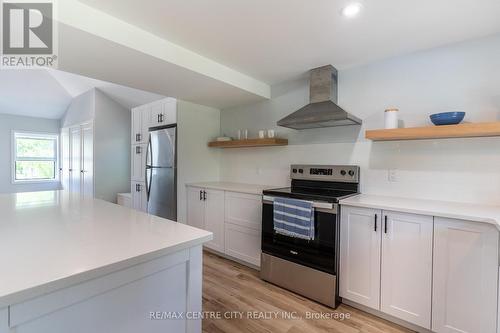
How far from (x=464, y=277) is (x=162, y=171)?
3.41m

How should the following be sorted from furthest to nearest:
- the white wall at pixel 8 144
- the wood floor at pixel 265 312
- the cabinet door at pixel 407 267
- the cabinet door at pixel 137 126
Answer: the white wall at pixel 8 144
the cabinet door at pixel 137 126
the wood floor at pixel 265 312
the cabinet door at pixel 407 267

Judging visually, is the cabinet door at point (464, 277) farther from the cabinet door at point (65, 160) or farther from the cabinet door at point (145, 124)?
the cabinet door at point (65, 160)

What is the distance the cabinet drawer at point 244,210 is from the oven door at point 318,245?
32cm

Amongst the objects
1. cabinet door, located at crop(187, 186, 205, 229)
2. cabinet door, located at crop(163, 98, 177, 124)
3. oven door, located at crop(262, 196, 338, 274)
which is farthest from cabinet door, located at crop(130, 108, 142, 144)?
oven door, located at crop(262, 196, 338, 274)

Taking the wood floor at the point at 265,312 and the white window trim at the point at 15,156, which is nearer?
the wood floor at the point at 265,312

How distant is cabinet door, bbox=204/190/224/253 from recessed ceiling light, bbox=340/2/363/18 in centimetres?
227

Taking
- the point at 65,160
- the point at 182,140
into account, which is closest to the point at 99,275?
the point at 182,140

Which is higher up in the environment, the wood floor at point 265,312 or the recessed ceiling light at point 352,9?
the recessed ceiling light at point 352,9

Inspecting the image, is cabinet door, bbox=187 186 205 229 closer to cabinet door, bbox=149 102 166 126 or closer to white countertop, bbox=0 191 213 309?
cabinet door, bbox=149 102 166 126

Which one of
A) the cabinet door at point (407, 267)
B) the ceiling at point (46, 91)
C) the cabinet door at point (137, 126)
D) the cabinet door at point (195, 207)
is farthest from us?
the ceiling at point (46, 91)

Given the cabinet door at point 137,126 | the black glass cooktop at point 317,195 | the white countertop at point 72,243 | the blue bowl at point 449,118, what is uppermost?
the cabinet door at point 137,126

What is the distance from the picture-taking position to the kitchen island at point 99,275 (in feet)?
2.28

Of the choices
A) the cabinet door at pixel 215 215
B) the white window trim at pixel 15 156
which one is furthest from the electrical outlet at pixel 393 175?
the white window trim at pixel 15 156

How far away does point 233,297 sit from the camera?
88.9 inches
